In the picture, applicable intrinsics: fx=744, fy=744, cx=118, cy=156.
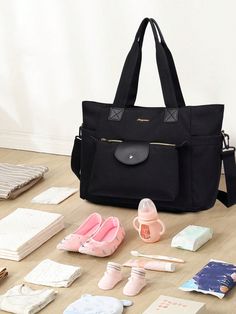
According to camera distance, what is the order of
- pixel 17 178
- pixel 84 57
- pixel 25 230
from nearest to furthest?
1. pixel 25 230
2. pixel 17 178
3. pixel 84 57

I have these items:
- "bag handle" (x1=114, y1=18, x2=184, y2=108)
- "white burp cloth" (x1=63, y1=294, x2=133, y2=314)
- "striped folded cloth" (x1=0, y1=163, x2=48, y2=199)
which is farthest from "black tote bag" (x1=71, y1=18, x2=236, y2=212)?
"white burp cloth" (x1=63, y1=294, x2=133, y2=314)

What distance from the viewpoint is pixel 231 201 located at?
2.52 m

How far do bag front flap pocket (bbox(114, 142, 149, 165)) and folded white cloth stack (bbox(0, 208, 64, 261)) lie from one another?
0.28 m

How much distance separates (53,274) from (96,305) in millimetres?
265

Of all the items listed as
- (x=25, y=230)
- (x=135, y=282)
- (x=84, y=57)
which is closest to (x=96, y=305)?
(x=135, y=282)

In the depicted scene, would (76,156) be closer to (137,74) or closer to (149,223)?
(137,74)

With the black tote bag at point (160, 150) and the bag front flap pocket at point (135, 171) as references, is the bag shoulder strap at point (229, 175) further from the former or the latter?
the bag front flap pocket at point (135, 171)

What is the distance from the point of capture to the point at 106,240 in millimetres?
2322

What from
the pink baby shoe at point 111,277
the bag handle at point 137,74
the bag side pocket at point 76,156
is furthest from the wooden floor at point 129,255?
the bag handle at point 137,74

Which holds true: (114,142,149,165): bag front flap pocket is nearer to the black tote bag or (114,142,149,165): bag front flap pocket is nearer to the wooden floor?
the black tote bag

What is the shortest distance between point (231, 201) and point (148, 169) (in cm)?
31

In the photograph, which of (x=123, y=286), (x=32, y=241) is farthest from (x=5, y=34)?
(x=123, y=286)

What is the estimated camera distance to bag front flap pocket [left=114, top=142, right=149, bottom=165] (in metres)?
2.47

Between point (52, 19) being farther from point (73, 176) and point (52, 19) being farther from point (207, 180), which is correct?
point (207, 180)
